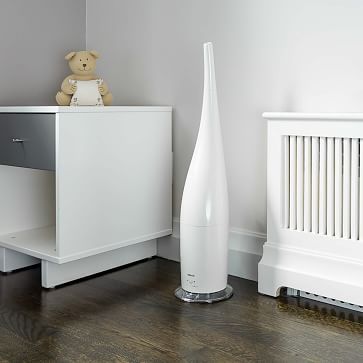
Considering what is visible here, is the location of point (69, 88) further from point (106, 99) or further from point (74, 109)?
point (74, 109)

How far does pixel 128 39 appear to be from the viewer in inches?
95.3

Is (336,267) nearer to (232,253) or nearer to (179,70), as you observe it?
(232,253)

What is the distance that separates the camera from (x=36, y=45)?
2.34m

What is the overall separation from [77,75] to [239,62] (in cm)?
61

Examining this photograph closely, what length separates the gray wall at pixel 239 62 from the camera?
1.84 meters

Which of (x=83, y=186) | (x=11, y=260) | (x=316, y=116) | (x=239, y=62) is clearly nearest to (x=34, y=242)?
(x=11, y=260)

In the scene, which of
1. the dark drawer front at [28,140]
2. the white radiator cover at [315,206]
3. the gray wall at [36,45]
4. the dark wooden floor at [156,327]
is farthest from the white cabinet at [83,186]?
the white radiator cover at [315,206]

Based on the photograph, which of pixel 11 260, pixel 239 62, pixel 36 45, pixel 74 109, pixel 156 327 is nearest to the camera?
pixel 156 327

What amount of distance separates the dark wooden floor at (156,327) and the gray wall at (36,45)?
2.51 ft

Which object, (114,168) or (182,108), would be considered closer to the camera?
(114,168)

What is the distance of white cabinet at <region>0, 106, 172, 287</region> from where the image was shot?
1907mm

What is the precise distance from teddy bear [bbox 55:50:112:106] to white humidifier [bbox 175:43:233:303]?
1.73 ft

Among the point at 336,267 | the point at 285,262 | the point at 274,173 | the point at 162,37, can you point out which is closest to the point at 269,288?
the point at 285,262

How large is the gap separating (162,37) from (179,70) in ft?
0.53
